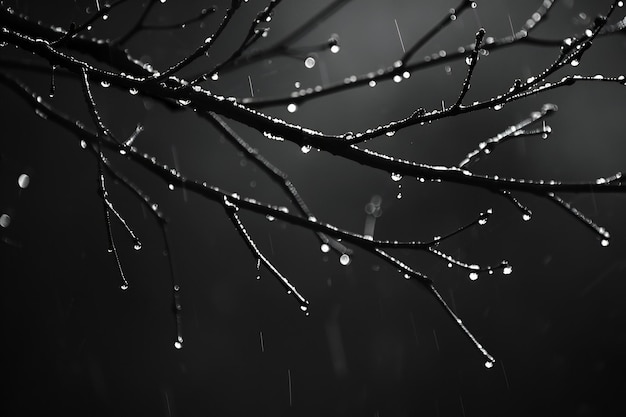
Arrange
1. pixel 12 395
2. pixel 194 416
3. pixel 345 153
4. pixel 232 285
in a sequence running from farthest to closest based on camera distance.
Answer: pixel 232 285
pixel 194 416
pixel 12 395
pixel 345 153

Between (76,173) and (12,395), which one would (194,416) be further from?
(76,173)

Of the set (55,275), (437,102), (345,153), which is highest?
(437,102)

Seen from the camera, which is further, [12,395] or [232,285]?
[232,285]

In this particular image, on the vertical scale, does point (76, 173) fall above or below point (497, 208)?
above

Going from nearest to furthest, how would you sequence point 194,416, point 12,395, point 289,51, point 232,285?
point 289,51 → point 12,395 → point 194,416 → point 232,285

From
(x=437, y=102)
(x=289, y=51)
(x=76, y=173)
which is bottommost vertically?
(x=289, y=51)

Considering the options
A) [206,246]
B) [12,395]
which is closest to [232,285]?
[206,246]

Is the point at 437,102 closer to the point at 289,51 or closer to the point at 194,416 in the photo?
the point at 194,416

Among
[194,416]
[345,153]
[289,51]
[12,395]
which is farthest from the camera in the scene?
[194,416]

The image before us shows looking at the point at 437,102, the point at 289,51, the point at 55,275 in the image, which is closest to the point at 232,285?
the point at 55,275
